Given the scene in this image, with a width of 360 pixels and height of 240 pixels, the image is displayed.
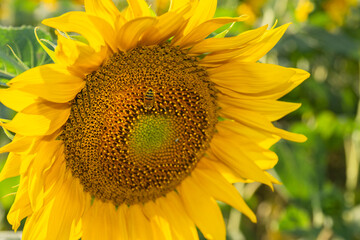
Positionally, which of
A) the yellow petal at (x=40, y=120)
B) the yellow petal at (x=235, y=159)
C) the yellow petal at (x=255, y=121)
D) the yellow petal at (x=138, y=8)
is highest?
the yellow petal at (x=138, y=8)

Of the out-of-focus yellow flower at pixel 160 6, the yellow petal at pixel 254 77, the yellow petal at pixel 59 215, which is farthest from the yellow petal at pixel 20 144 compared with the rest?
the out-of-focus yellow flower at pixel 160 6

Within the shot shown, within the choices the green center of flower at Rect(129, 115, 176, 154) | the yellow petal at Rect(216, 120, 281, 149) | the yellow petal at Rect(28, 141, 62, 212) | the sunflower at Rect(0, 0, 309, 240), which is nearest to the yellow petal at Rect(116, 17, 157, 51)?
the sunflower at Rect(0, 0, 309, 240)

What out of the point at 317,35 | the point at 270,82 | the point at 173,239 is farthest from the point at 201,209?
the point at 317,35

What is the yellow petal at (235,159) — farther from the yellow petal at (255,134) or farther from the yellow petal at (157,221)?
the yellow petal at (157,221)

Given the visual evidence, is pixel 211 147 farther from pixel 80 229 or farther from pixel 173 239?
pixel 80 229

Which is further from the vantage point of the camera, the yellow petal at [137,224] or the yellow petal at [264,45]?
the yellow petal at [137,224]

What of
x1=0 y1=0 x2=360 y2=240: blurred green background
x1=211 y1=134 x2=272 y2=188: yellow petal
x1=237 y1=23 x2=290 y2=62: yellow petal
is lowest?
x1=0 y1=0 x2=360 y2=240: blurred green background

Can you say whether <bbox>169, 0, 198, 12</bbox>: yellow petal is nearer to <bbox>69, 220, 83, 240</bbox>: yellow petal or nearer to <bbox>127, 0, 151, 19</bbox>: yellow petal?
<bbox>127, 0, 151, 19</bbox>: yellow petal
